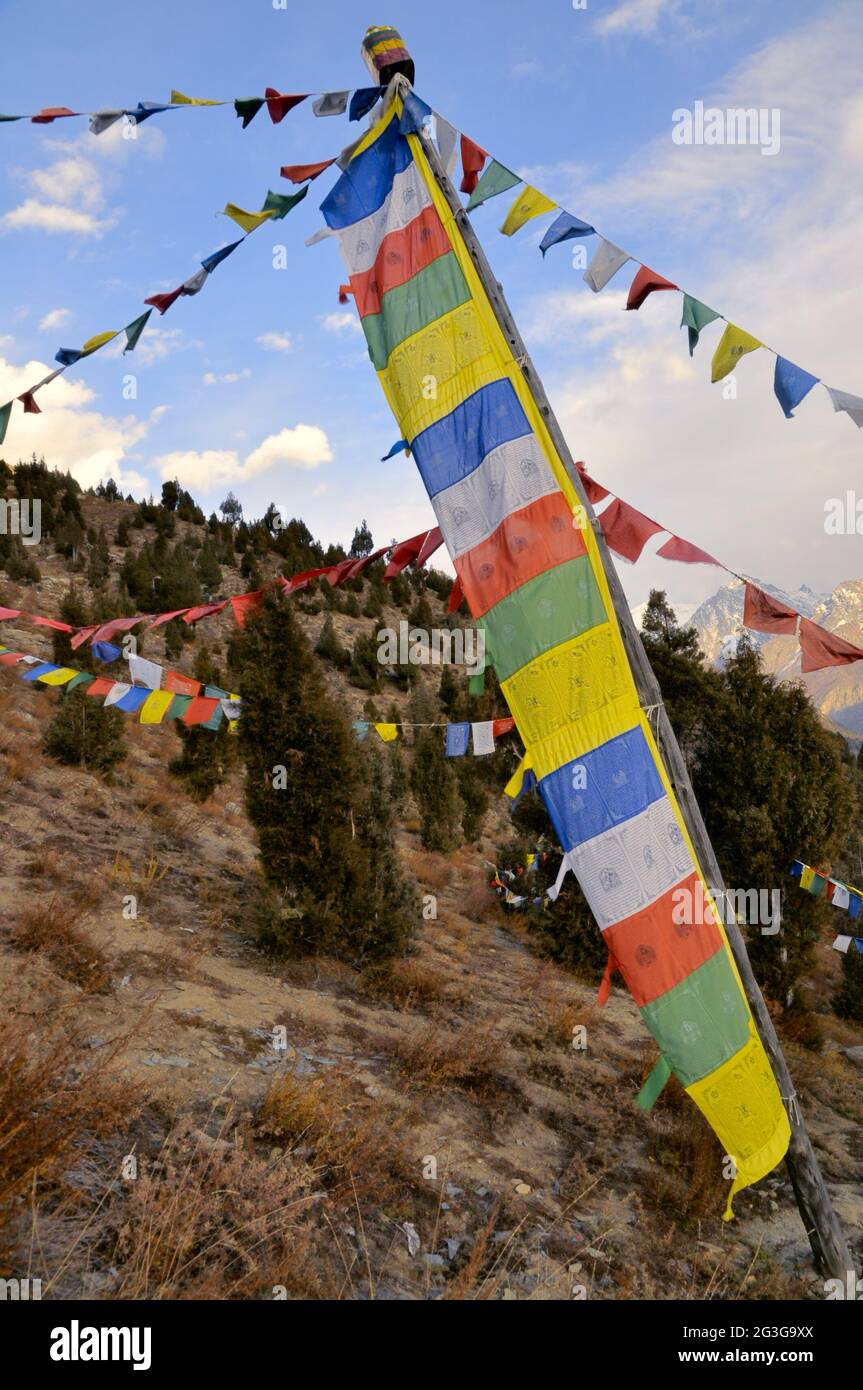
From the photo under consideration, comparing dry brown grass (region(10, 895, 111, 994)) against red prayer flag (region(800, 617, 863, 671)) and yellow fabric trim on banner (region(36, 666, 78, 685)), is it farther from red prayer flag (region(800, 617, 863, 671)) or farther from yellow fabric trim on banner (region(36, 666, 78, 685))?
red prayer flag (region(800, 617, 863, 671))

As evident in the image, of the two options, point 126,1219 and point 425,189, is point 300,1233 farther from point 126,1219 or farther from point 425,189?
point 425,189

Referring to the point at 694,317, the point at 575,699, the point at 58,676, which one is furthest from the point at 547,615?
the point at 58,676

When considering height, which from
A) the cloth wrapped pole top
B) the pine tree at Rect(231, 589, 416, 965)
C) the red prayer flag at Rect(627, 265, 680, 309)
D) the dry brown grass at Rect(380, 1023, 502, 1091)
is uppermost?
the cloth wrapped pole top

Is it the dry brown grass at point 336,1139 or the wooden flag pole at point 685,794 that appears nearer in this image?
the wooden flag pole at point 685,794

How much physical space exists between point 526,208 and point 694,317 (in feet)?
3.67

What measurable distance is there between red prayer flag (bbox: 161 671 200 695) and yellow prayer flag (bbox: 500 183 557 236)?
5779 mm

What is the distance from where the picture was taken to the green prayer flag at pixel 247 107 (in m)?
4.06

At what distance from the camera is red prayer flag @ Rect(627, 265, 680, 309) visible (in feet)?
12.8

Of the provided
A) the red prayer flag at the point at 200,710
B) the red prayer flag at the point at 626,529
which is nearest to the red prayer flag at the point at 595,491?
the red prayer flag at the point at 626,529

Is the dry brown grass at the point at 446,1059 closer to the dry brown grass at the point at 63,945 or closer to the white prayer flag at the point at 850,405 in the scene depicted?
the dry brown grass at the point at 63,945

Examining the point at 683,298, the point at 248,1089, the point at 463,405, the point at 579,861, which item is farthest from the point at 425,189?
the point at 248,1089

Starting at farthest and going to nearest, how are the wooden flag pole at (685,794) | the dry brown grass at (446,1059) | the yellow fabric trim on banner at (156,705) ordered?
the yellow fabric trim on banner at (156,705) → the dry brown grass at (446,1059) → the wooden flag pole at (685,794)

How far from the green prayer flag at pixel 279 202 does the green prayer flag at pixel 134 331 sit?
0.94 m

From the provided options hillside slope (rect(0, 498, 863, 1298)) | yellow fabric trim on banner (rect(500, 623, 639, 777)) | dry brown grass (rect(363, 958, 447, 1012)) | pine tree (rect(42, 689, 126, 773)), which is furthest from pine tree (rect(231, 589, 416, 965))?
pine tree (rect(42, 689, 126, 773))
